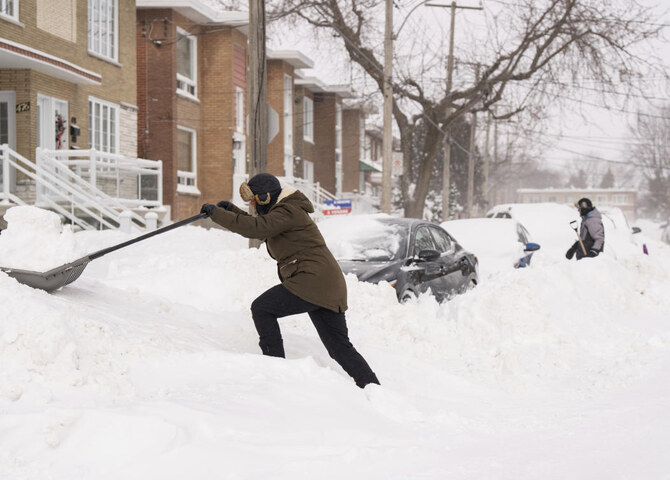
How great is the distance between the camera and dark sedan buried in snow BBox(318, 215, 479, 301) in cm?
905

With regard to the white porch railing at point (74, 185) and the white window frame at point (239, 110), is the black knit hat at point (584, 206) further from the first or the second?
the white window frame at point (239, 110)

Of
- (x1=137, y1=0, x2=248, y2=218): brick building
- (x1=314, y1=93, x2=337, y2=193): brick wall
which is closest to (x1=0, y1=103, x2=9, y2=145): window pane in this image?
(x1=137, y1=0, x2=248, y2=218): brick building

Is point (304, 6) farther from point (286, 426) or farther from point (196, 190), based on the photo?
point (286, 426)

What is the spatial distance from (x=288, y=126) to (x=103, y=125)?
1554cm

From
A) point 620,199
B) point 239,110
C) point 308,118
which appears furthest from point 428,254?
point 620,199

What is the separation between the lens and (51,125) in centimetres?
1833

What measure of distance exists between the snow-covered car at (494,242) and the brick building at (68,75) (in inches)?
380

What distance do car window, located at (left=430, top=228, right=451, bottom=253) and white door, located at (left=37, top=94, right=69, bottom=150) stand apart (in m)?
11.1

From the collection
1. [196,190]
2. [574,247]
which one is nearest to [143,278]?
[574,247]

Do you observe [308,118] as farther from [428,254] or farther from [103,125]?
[428,254]

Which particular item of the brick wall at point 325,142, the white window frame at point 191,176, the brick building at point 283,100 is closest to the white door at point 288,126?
the brick building at point 283,100

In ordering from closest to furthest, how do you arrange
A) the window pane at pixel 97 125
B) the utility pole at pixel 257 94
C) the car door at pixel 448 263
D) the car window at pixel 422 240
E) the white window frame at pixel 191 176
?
the car window at pixel 422 240 → the car door at pixel 448 263 → the utility pole at pixel 257 94 → the window pane at pixel 97 125 → the white window frame at pixel 191 176

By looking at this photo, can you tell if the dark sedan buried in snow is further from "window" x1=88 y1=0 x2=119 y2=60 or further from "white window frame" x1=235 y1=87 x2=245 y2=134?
"white window frame" x1=235 y1=87 x2=245 y2=134

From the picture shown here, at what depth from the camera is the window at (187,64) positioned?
85.2 ft
